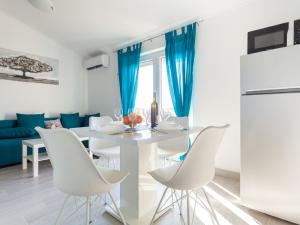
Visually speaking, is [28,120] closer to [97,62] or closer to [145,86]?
[97,62]

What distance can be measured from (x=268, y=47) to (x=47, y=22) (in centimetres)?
397

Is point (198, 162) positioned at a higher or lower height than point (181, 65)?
lower

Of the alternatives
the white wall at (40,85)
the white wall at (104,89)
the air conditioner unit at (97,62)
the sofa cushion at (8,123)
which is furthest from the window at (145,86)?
the sofa cushion at (8,123)

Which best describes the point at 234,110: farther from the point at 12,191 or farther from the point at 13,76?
the point at 13,76

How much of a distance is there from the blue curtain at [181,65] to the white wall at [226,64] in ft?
0.38

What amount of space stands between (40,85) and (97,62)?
143cm

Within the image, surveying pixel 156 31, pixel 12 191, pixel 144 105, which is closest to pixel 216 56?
pixel 156 31

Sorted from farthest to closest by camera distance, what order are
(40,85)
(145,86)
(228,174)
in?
(40,85)
(145,86)
(228,174)

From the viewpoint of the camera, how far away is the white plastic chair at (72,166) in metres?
1.03

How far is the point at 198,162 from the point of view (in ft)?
3.88

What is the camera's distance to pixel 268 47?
188 centimetres

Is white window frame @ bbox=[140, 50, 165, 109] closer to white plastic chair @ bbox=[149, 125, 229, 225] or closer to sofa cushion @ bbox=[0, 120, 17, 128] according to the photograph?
white plastic chair @ bbox=[149, 125, 229, 225]

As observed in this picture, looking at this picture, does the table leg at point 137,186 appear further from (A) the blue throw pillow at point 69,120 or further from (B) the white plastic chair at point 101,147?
(A) the blue throw pillow at point 69,120

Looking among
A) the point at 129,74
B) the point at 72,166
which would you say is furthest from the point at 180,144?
the point at 129,74
